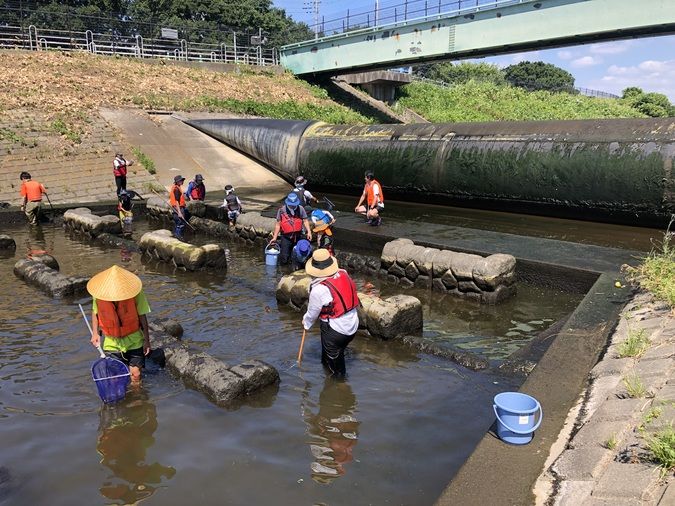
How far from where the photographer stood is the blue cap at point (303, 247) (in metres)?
9.90

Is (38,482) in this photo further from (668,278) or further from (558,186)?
(558,186)

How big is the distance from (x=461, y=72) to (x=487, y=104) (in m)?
37.5

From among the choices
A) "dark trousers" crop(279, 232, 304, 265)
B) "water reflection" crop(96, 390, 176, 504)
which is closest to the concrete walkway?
"water reflection" crop(96, 390, 176, 504)

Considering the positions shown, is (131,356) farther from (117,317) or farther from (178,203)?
(178,203)

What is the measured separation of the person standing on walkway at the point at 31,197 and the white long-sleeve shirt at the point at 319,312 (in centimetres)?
1236

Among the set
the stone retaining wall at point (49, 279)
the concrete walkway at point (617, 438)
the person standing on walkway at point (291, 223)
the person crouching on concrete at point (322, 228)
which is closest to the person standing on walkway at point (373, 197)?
the person crouching on concrete at point (322, 228)

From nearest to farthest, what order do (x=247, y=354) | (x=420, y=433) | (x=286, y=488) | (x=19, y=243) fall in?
(x=286, y=488) < (x=420, y=433) < (x=247, y=354) < (x=19, y=243)

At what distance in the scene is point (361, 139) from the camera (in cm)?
1670

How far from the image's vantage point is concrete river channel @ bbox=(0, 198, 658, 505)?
14.0ft

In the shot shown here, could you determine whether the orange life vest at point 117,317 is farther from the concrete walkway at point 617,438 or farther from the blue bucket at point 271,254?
the blue bucket at point 271,254

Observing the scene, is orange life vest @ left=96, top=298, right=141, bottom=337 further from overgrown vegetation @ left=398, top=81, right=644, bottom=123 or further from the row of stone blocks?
overgrown vegetation @ left=398, top=81, right=644, bottom=123

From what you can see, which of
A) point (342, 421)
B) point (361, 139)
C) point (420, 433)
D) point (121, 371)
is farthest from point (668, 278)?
point (361, 139)

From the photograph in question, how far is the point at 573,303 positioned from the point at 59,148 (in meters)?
18.2

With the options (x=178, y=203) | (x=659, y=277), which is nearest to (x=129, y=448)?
(x=659, y=277)
